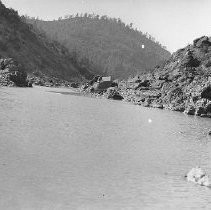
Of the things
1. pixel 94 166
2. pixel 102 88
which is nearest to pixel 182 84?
pixel 102 88

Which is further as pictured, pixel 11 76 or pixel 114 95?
pixel 11 76

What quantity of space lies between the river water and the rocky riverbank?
52347mm

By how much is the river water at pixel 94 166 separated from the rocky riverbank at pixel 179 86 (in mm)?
52347

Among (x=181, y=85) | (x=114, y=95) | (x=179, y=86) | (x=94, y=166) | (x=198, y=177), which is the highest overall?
(x=181, y=85)

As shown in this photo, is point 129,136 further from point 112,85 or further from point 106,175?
point 112,85

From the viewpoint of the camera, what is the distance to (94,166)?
117 feet

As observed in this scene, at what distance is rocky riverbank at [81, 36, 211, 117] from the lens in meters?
113

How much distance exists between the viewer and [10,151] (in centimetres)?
3756

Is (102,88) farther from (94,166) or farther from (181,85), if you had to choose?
(94,166)

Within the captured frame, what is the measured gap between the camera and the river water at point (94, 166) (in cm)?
2686

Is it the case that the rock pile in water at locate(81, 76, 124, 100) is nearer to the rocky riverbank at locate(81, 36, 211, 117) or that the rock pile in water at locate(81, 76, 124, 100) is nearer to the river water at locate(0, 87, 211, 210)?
the rocky riverbank at locate(81, 36, 211, 117)

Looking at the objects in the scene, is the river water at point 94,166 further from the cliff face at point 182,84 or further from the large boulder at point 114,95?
the large boulder at point 114,95

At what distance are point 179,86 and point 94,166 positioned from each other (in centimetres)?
9970

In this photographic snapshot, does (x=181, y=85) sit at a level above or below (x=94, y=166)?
above
